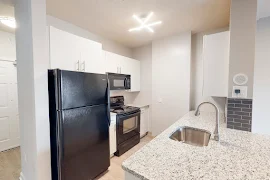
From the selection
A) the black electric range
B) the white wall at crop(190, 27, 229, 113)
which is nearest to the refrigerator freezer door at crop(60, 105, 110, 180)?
the black electric range

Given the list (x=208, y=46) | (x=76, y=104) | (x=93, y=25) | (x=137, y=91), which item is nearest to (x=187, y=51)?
(x=208, y=46)

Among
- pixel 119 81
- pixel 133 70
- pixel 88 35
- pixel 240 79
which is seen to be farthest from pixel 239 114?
pixel 88 35

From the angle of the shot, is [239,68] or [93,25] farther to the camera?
[93,25]

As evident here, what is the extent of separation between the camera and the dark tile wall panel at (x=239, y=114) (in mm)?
1505

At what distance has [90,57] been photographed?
2.29 m

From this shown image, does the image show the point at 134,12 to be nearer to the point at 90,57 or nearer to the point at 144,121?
the point at 90,57

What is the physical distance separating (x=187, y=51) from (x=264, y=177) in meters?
2.50

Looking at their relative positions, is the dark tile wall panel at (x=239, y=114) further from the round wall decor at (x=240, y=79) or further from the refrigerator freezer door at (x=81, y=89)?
the refrigerator freezer door at (x=81, y=89)

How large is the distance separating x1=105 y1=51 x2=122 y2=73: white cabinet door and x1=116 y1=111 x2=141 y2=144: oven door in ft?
3.35

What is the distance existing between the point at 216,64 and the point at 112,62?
1.94 m

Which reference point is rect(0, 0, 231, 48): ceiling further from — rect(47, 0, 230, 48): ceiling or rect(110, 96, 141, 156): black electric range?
rect(110, 96, 141, 156): black electric range

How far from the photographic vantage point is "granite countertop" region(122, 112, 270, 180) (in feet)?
2.43

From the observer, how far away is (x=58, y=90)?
1.42m

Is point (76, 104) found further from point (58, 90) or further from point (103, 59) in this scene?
point (103, 59)
